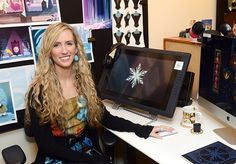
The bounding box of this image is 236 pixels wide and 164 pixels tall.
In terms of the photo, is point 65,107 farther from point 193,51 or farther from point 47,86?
point 193,51

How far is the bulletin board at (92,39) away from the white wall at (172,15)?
84 millimetres

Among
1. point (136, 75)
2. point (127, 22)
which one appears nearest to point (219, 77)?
point (136, 75)

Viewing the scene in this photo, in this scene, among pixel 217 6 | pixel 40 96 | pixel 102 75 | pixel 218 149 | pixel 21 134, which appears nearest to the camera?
pixel 218 149

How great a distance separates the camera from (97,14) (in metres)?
1.90

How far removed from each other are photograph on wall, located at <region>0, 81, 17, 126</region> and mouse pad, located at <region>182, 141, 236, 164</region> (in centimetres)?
102

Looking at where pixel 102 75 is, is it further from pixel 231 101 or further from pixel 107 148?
pixel 231 101

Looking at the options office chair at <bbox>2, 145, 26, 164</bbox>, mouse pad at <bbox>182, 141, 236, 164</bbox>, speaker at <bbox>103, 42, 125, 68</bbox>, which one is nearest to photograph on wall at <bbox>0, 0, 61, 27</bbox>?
speaker at <bbox>103, 42, 125, 68</bbox>

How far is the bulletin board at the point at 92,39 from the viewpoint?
1712 mm

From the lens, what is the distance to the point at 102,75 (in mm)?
1935

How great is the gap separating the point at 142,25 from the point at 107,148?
3.06ft

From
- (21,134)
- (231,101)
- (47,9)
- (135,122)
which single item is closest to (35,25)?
(47,9)

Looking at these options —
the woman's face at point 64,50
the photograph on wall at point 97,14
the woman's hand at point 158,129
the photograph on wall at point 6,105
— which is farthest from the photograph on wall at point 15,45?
the woman's hand at point 158,129

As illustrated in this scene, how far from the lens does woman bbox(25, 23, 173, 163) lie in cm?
149

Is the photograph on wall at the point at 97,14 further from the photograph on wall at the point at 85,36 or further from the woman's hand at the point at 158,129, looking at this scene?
the woman's hand at the point at 158,129
